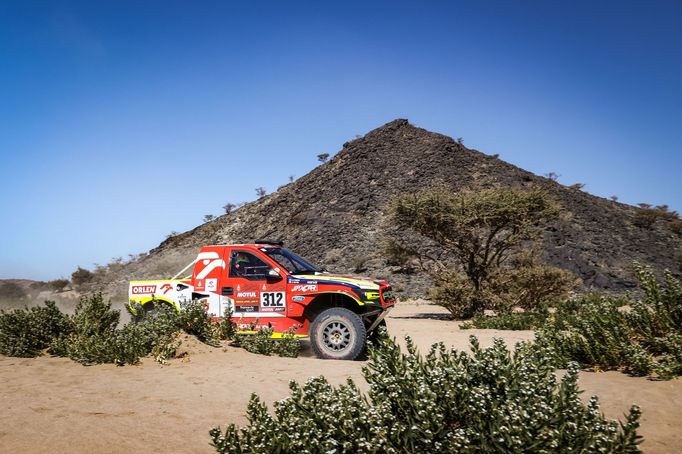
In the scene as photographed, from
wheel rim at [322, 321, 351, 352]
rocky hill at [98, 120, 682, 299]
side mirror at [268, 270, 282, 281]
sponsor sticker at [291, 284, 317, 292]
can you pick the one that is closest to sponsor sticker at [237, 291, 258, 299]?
side mirror at [268, 270, 282, 281]

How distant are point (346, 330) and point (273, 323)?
1.63 metres

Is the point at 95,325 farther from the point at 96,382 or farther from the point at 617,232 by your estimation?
the point at 617,232

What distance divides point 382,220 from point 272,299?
105ft

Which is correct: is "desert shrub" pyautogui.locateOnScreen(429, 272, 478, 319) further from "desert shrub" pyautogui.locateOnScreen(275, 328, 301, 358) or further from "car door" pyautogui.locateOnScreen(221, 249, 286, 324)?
"desert shrub" pyautogui.locateOnScreen(275, 328, 301, 358)

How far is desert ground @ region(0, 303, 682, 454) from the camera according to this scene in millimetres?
4414

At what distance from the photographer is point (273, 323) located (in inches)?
365

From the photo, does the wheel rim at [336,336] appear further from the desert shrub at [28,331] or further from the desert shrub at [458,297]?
the desert shrub at [458,297]

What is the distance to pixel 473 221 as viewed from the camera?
18203 mm

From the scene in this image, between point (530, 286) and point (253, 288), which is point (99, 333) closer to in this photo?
point (253, 288)

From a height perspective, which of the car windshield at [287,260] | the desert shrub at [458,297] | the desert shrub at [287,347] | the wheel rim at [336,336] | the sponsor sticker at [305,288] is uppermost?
the car windshield at [287,260]

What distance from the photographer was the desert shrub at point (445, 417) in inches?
108

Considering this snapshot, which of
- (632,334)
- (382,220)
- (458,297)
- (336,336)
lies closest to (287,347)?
(336,336)

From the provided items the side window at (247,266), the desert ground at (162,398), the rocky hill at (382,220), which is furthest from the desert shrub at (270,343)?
the rocky hill at (382,220)

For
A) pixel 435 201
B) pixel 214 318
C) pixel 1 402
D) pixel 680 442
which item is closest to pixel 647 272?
pixel 680 442
